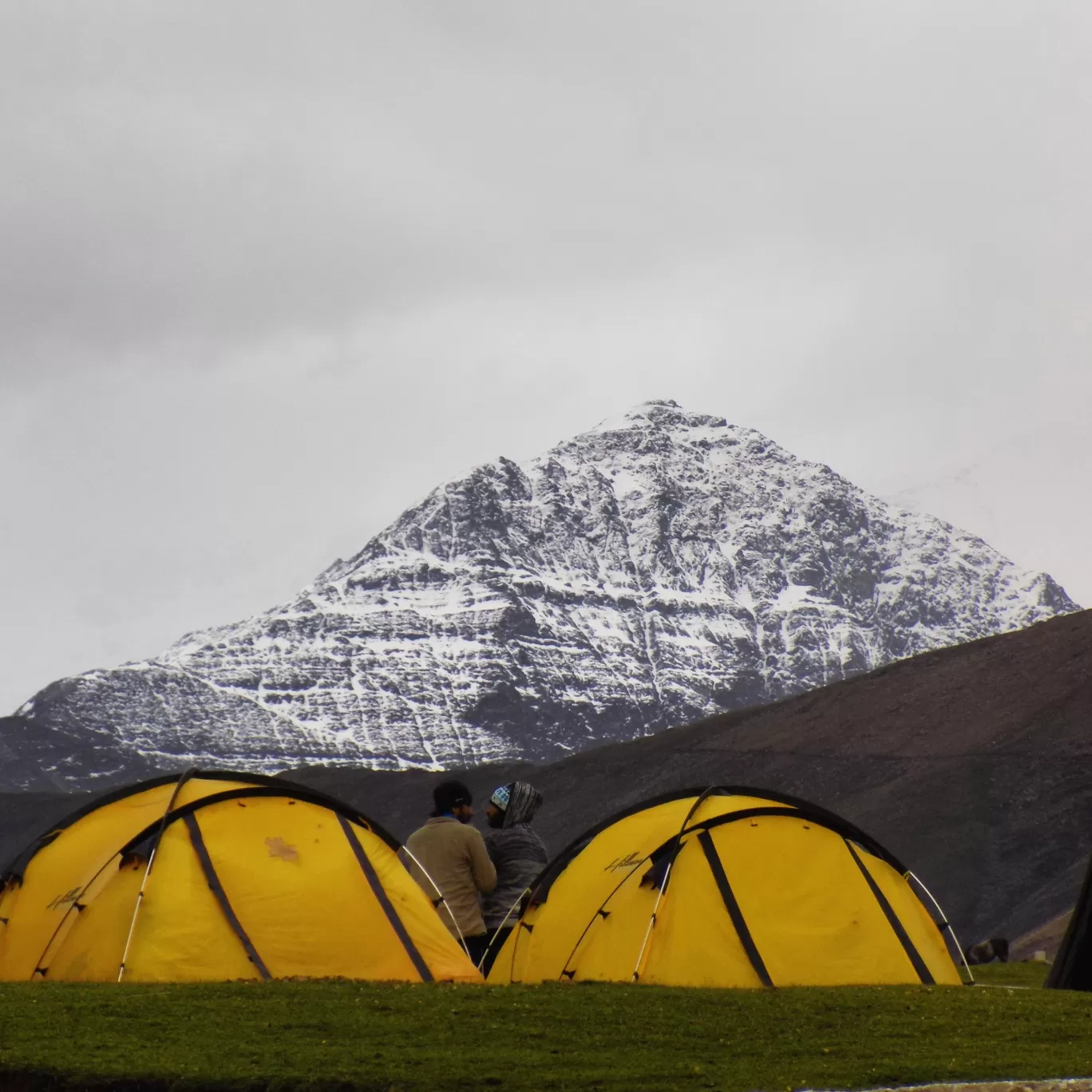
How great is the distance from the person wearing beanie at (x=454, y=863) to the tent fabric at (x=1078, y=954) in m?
5.16

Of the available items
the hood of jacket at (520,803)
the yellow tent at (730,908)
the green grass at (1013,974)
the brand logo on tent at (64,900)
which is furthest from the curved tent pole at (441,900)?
the green grass at (1013,974)

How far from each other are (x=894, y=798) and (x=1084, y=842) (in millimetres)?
16651

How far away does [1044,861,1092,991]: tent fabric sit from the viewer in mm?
14945

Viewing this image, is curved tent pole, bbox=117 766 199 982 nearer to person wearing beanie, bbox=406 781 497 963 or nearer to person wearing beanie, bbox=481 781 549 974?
person wearing beanie, bbox=406 781 497 963

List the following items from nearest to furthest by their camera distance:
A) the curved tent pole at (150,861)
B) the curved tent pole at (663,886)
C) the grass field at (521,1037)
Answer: the grass field at (521,1037) → the curved tent pole at (150,861) → the curved tent pole at (663,886)

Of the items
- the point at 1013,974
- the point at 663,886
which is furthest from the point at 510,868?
the point at 1013,974

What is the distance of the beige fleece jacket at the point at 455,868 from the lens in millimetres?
14867

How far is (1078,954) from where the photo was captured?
15.1m

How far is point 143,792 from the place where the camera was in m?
15.1

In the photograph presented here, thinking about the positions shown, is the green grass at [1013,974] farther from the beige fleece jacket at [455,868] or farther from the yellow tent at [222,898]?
the yellow tent at [222,898]

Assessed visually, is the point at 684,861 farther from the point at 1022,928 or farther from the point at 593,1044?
the point at 1022,928

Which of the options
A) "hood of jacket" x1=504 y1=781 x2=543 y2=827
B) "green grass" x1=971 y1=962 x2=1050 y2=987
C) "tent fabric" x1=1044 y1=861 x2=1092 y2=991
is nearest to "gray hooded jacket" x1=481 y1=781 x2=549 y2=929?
"hood of jacket" x1=504 y1=781 x2=543 y2=827

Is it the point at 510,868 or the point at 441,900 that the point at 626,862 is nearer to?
the point at 510,868

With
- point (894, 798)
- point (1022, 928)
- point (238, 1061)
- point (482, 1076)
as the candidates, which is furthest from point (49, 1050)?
point (894, 798)
